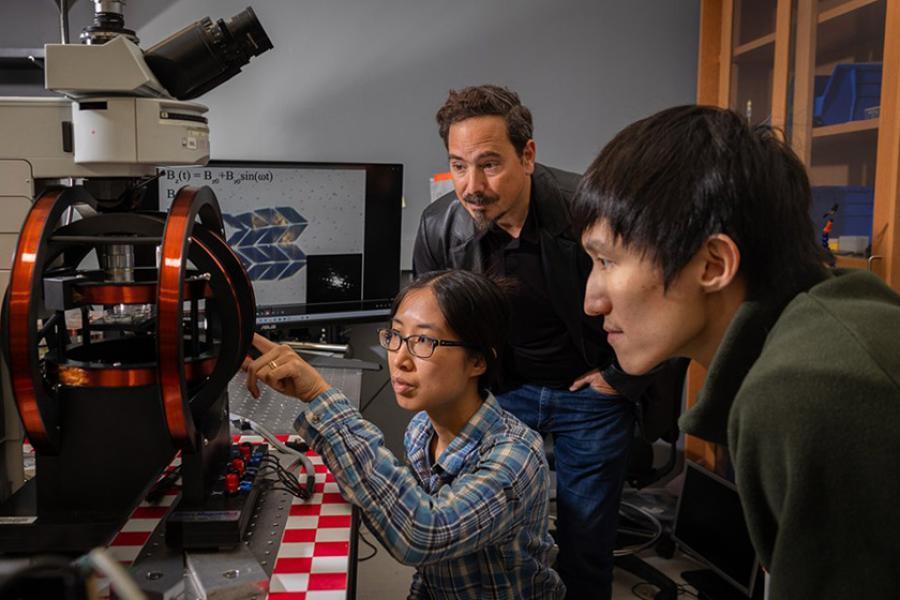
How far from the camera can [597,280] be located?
868mm

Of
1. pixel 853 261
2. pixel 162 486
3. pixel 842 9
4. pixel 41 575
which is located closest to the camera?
pixel 41 575

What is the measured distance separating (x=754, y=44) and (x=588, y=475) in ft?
5.64

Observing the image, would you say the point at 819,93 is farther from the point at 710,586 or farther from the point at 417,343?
the point at 417,343

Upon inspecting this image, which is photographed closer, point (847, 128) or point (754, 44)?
point (847, 128)

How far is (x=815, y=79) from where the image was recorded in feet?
8.28

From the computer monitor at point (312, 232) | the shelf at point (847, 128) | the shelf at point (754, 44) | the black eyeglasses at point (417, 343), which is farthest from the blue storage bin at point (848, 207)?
the computer monitor at point (312, 232)

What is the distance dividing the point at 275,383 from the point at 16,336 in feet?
1.15

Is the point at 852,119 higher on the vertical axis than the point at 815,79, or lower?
lower

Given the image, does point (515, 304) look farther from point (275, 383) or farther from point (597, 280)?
point (597, 280)

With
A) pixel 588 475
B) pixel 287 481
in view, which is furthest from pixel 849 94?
pixel 287 481

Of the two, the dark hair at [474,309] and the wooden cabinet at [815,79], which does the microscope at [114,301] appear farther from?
the wooden cabinet at [815,79]

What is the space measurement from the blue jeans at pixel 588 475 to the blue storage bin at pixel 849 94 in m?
1.12

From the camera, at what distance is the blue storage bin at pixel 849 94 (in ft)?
7.36

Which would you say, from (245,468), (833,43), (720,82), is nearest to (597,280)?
(245,468)
